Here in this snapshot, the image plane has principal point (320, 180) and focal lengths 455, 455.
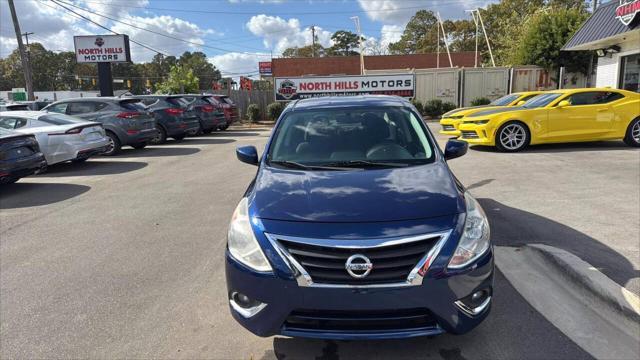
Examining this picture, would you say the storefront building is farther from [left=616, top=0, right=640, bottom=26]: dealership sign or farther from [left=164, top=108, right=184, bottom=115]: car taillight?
[left=164, top=108, right=184, bottom=115]: car taillight

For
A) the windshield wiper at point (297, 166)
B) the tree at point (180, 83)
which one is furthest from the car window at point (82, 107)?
the tree at point (180, 83)

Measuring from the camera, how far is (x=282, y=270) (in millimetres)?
2656

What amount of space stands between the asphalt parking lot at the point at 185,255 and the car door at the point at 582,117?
1.18m


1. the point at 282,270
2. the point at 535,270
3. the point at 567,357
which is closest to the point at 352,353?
the point at 282,270

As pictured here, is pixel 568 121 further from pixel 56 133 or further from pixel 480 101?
pixel 480 101

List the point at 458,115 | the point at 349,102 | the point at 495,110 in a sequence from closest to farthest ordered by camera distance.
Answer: the point at 349,102 → the point at 495,110 → the point at 458,115

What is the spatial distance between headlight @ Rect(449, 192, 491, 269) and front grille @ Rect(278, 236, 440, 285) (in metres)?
0.19

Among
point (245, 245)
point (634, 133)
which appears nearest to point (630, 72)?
point (634, 133)

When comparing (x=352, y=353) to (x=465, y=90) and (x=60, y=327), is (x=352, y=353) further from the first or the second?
(x=465, y=90)

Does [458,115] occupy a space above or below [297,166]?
below

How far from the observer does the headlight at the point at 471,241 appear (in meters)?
2.68

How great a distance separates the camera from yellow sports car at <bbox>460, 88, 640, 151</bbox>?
11.1m

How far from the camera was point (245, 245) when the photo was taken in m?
2.87

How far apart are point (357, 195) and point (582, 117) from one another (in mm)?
10318
